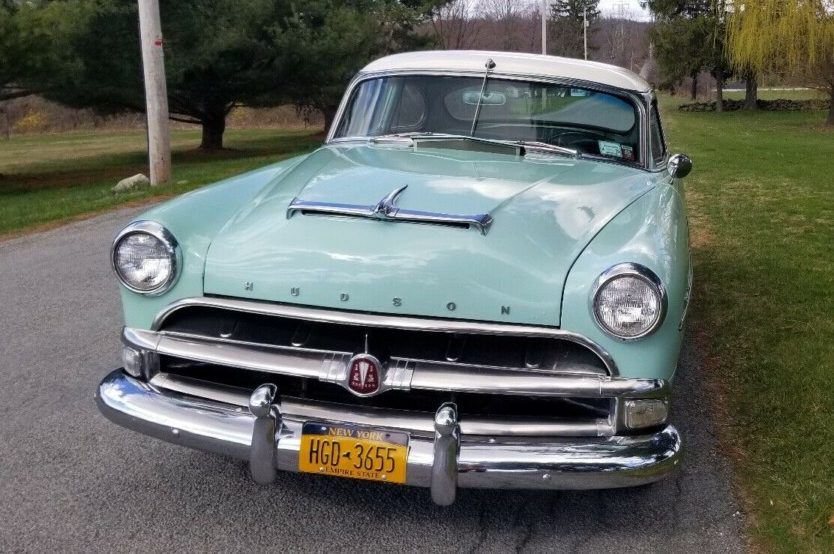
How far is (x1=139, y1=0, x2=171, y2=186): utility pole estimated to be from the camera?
1220 cm

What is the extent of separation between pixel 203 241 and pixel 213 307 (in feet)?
0.89

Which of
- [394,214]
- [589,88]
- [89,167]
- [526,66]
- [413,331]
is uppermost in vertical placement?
[526,66]

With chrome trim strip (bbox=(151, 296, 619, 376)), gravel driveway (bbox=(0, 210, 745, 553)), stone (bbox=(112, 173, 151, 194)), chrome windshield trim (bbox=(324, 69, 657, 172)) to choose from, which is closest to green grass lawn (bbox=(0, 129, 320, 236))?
stone (bbox=(112, 173, 151, 194))

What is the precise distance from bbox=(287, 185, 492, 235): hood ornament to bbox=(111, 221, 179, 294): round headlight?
0.43 m

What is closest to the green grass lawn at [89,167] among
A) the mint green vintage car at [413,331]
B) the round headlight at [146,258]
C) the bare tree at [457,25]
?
the round headlight at [146,258]

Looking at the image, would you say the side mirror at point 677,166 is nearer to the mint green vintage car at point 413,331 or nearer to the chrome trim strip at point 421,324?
the mint green vintage car at point 413,331

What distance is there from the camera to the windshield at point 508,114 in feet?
13.5

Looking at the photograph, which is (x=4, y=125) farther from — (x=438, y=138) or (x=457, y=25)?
(x=438, y=138)

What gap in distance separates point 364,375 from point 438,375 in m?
0.23

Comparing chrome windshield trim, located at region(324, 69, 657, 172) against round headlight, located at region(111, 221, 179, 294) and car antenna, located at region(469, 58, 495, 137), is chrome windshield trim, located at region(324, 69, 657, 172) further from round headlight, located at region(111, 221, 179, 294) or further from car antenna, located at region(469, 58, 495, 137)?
round headlight, located at region(111, 221, 179, 294)

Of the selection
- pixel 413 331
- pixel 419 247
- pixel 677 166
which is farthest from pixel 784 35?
pixel 413 331

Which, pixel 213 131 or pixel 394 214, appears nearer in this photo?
pixel 394 214

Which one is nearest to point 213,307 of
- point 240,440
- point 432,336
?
point 240,440

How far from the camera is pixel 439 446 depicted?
8.46 feet
